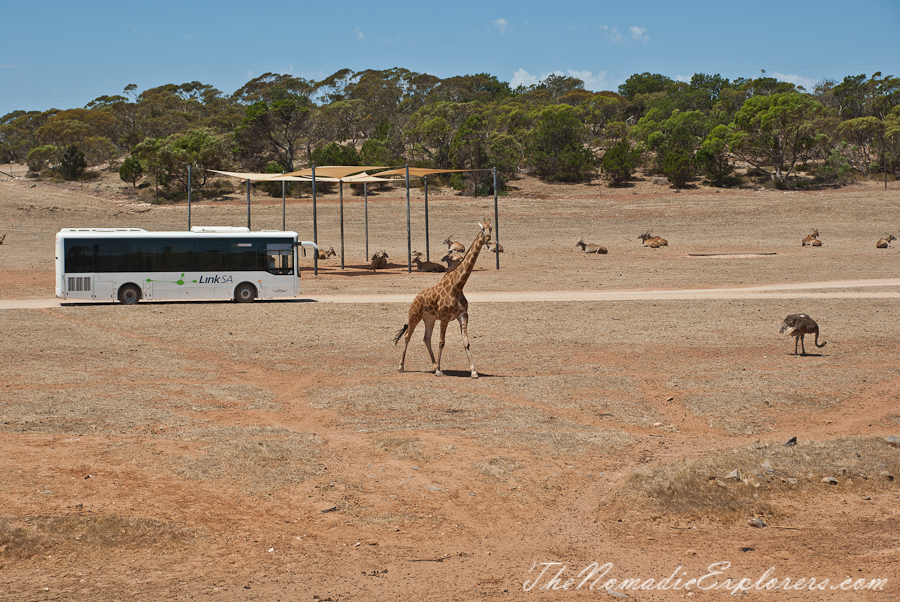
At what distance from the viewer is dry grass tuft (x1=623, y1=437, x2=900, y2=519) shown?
8.69 meters

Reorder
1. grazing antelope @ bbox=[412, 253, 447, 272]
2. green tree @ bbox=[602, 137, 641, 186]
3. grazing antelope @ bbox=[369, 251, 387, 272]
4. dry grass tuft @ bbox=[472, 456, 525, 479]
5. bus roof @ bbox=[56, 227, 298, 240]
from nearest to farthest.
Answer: dry grass tuft @ bbox=[472, 456, 525, 479] < bus roof @ bbox=[56, 227, 298, 240] < grazing antelope @ bbox=[412, 253, 447, 272] < grazing antelope @ bbox=[369, 251, 387, 272] < green tree @ bbox=[602, 137, 641, 186]

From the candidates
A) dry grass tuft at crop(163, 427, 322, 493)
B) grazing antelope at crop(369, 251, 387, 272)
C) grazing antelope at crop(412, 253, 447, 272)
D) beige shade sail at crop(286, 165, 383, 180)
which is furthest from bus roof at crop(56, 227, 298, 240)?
dry grass tuft at crop(163, 427, 322, 493)

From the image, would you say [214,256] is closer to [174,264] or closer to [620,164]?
[174,264]

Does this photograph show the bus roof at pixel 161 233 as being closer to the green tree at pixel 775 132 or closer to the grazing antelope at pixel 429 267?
the grazing antelope at pixel 429 267

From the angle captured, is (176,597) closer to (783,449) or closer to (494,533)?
(494,533)

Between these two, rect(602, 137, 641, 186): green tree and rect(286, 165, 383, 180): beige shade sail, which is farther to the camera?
rect(602, 137, 641, 186): green tree

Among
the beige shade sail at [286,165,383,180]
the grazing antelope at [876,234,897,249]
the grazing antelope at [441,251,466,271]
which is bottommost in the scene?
the grazing antelope at [441,251,466,271]

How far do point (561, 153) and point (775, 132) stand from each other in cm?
2065

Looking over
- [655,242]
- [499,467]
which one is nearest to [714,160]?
[655,242]

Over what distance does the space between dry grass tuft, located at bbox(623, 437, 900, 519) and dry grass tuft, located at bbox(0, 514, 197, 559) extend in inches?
193

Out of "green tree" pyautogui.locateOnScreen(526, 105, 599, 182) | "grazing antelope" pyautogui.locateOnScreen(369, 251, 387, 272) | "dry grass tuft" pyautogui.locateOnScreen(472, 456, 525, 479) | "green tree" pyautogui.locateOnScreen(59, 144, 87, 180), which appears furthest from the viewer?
"green tree" pyautogui.locateOnScreen(59, 144, 87, 180)

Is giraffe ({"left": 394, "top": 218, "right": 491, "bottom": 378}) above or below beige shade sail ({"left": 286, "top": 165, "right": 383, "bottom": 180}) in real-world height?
below

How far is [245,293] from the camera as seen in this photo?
29.5m

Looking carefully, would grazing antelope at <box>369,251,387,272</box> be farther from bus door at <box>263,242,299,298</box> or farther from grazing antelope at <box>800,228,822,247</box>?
grazing antelope at <box>800,228,822,247</box>
